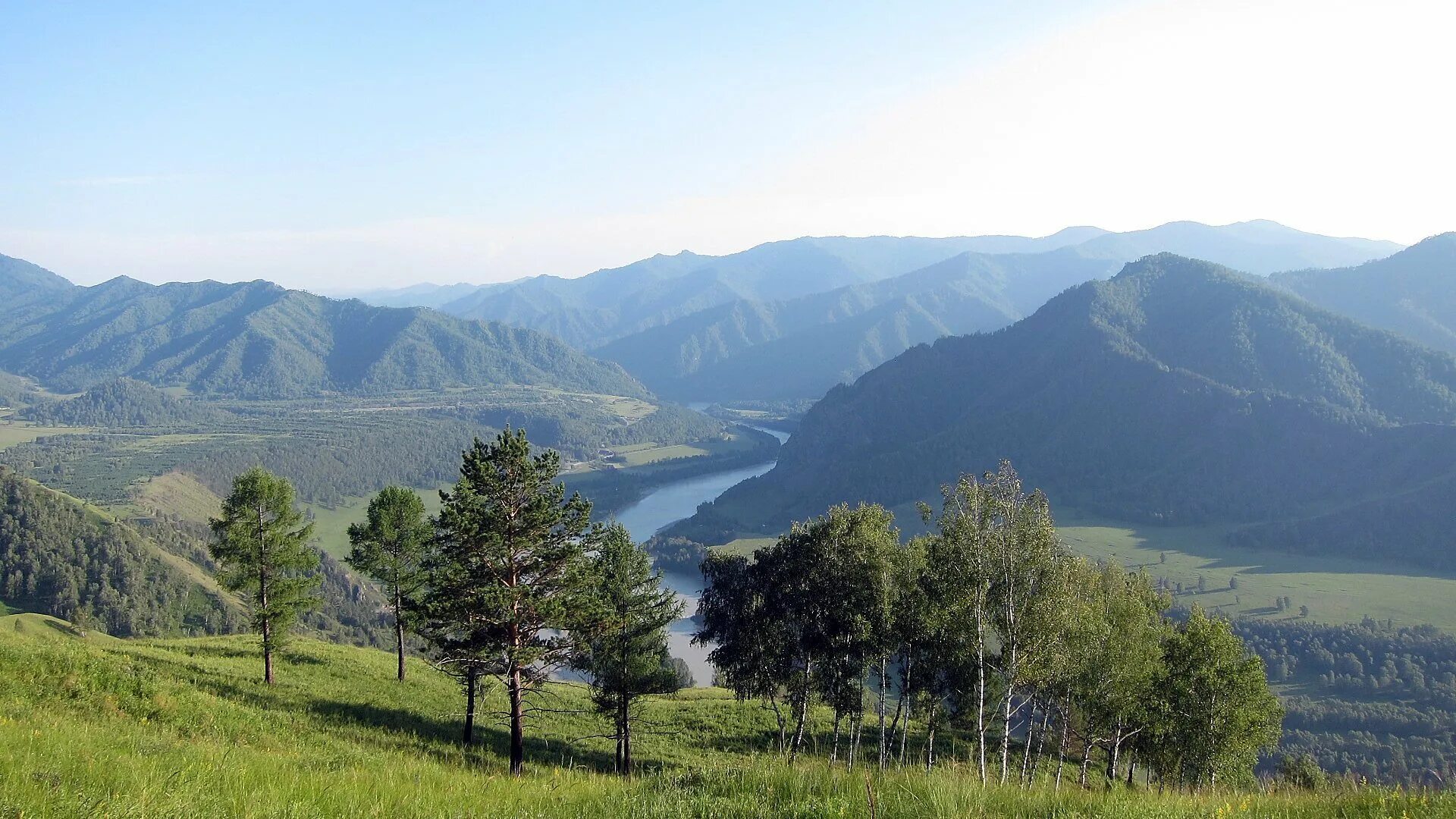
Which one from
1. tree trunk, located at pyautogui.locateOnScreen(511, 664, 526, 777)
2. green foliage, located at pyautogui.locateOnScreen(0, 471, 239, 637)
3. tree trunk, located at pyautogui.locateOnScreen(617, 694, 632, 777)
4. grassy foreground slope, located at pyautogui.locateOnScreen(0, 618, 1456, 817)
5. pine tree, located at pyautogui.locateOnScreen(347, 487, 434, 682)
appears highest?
grassy foreground slope, located at pyautogui.locateOnScreen(0, 618, 1456, 817)

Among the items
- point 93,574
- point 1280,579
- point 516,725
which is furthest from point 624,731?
point 1280,579

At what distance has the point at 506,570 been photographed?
23.2 m

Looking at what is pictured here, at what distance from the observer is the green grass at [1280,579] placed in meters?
138

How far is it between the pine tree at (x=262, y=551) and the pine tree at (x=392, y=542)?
3.06 meters

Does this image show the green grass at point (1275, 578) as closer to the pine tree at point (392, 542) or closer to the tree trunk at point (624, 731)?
the pine tree at point (392, 542)

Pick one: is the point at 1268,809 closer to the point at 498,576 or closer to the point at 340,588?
the point at 498,576

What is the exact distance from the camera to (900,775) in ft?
29.5

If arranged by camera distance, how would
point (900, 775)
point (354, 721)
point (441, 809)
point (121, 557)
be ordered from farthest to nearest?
1. point (121, 557)
2. point (354, 721)
3. point (900, 775)
4. point (441, 809)

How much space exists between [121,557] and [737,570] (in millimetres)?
156457

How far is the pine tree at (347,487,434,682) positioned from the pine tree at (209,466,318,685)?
10.1 ft

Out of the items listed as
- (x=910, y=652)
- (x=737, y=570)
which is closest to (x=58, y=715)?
(x=737, y=570)

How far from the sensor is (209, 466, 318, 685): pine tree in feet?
102

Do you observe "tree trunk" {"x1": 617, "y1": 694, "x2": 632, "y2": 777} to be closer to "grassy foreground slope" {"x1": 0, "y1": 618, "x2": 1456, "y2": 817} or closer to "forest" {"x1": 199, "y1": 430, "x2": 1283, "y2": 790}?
"forest" {"x1": 199, "y1": 430, "x2": 1283, "y2": 790}

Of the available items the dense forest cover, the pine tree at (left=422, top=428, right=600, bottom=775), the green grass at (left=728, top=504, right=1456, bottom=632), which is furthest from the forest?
the green grass at (left=728, top=504, right=1456, bottom=632)
